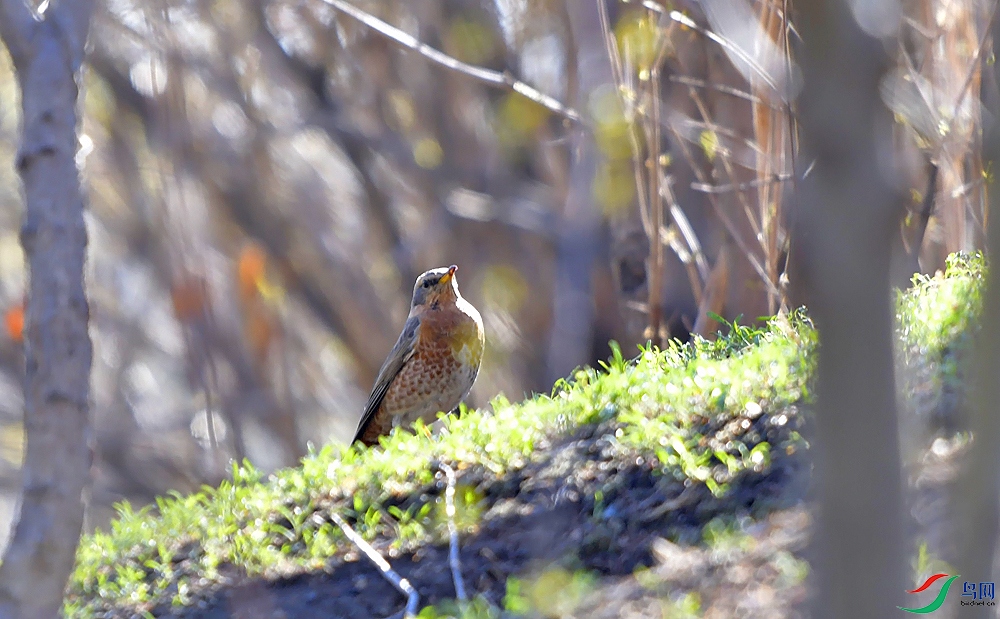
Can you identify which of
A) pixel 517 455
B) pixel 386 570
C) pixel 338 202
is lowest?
pixel 386 570

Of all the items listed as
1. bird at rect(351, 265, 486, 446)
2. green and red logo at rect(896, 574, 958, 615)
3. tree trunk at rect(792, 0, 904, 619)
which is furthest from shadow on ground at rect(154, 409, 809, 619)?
bird at rect(351, 265, 486, 446)

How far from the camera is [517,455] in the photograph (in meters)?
5.80

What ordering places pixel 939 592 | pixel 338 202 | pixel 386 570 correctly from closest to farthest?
1. pixel 939 592
2. pixel 386 570
3. pixel 338 202

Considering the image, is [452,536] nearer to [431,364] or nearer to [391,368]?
[431,364]

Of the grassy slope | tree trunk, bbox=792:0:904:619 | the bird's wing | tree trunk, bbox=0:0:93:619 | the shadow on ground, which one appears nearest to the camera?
tree trunk, bbox=792:0:904:619

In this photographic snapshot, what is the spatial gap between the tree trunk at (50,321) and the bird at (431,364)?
14.5ft

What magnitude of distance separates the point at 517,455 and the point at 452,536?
0.66 metres

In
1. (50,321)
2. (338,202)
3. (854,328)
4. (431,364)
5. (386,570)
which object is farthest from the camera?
(338,202)

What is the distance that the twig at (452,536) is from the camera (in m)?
4.84

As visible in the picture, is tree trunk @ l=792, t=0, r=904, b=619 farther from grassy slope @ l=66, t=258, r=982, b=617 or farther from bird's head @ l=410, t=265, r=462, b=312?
bird's head @ l=410, t=265, r=462, b=312

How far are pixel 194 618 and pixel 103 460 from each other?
11.4 meters

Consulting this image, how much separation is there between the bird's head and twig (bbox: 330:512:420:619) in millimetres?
2739

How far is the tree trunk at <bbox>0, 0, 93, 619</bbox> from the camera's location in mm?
3605

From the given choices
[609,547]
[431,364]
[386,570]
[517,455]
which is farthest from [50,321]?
[431,364]
